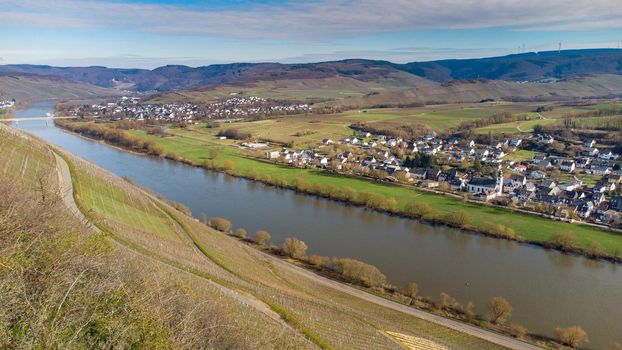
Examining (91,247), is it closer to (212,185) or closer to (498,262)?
(498,262)

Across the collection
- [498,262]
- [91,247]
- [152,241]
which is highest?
[91,247]

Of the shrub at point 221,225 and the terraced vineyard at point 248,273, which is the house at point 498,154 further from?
the terraced vineyard at point 248,273

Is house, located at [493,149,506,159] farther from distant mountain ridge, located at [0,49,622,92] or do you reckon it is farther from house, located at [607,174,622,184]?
distant mountain ridge, located at [0,49,622,92]

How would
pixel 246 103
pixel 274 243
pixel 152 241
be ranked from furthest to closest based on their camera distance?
pixel 246 103, pixel 274 243, pixel 152 241

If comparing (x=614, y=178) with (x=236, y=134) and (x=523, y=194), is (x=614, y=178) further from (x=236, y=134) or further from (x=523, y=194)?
(x=236, y=134)

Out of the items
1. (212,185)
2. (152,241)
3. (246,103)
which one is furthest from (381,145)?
(246,103)

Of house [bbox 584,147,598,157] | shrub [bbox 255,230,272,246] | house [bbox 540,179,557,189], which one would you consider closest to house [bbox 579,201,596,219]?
house [bbox 540,179,557,189]

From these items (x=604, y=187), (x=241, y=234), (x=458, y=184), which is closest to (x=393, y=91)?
(x=458, y=184)

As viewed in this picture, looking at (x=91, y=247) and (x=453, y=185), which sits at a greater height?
(x=91, y=247)
